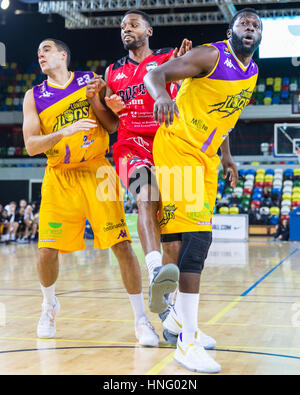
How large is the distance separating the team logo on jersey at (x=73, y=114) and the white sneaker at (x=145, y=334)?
1.51m

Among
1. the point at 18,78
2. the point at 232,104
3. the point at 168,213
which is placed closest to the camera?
the point at 168,213

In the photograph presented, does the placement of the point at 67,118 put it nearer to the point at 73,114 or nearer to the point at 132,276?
the point at 73,114

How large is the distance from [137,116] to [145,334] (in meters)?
1.52

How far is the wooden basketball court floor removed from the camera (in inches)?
126

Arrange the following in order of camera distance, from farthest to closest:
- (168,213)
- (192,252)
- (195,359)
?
(168,213) < (192,252) < (195,359)

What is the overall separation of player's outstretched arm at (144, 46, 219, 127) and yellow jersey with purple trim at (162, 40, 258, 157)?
0.07m

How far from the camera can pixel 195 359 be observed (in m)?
3.12

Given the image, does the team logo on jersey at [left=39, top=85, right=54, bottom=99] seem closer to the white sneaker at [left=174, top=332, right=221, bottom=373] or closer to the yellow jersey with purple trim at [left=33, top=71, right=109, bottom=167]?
the yellow jersey with purple trim at [left=33, top=71, right=109, bottom=167]

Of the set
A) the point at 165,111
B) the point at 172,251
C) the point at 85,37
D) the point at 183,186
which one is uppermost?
the point at 85,37

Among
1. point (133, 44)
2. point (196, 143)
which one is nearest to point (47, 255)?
point (196, 143)

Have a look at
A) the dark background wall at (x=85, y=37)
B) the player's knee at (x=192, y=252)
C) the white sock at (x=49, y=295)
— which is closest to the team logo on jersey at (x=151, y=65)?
the player's knee at (x=192, y=252)

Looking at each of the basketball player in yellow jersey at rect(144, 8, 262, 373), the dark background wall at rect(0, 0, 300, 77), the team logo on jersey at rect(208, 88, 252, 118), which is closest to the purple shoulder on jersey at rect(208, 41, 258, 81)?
the basketball player in yellow jersey at rect(144, 8, 262, 373)

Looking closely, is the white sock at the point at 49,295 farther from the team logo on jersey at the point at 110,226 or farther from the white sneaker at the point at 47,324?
the team logo on jersey at the point at 110,226
